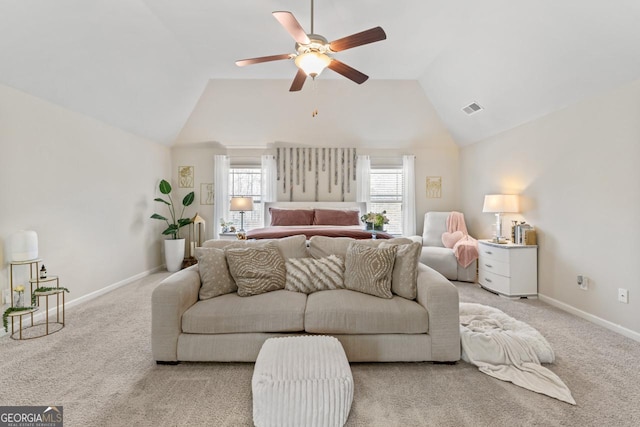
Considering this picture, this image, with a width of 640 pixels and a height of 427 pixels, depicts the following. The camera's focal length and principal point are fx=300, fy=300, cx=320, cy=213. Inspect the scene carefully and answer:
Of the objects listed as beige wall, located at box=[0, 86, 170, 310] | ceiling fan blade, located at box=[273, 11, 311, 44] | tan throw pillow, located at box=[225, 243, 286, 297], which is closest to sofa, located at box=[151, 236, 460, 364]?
tan throw pillow, located at box=[225, 243, 286, 297]

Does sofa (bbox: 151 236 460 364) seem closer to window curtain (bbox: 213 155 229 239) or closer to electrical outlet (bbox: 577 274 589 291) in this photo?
electrical outlet (bbox: 577 274 589 291)

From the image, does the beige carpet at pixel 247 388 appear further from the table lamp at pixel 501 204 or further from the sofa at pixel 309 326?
the table lamp at pixel 501 204

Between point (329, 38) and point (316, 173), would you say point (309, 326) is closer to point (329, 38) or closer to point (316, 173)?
point (329, 38)

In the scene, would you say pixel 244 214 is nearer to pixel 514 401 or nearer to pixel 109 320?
pixel 109 320

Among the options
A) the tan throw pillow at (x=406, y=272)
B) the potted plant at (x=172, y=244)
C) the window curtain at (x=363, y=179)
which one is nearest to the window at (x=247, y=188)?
the potted plant at (x=172, y=244)

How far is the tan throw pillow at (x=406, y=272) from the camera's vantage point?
2484 mm

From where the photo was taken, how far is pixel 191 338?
88.4 inches

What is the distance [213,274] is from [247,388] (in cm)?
96

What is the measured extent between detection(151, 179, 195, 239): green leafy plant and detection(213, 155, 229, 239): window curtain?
1.54ft

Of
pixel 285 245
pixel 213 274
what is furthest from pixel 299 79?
pixel 213 274

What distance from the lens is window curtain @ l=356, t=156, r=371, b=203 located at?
6168 millimetres

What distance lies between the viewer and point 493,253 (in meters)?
4.16

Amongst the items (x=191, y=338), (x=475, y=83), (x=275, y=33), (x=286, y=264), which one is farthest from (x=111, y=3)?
(x=475, y=83)

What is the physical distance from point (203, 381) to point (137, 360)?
0.70 m
